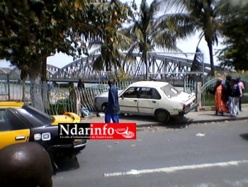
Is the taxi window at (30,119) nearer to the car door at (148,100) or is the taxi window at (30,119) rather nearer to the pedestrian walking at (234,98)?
the car door at (148,100)

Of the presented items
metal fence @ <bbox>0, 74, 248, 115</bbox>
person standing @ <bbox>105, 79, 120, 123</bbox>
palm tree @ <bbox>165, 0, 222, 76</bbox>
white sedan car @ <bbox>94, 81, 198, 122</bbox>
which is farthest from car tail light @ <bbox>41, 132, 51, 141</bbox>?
palm tree @ <bbox>165, 0, 222, 76</bbox>

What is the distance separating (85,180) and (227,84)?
343 inches

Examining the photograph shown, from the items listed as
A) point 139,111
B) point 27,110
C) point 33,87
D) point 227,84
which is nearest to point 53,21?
point 33,87

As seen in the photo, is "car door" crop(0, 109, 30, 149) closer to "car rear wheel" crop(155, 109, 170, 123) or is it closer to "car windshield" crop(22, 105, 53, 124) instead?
"car windshield" crop(22, 105, 53, 124)

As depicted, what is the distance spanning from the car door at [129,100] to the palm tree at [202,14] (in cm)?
1334

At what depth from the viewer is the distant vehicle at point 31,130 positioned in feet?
17.8

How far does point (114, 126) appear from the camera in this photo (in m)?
3.33

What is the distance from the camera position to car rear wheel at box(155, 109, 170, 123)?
1130cm

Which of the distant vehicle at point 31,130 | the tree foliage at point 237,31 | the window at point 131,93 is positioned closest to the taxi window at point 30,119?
the distant vehicle at point 31,130

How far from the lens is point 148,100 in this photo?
11.6 meters

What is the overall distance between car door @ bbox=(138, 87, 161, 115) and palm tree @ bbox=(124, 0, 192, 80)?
1227cm

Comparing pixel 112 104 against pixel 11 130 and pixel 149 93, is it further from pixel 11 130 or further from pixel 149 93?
pixel 11 130

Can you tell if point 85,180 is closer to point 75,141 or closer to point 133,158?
point 75,141

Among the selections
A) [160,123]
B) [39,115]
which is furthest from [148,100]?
[39,115]
